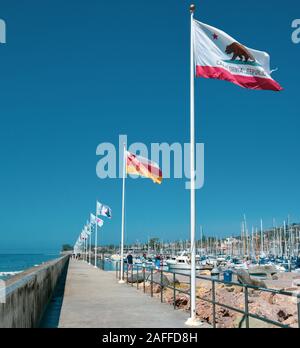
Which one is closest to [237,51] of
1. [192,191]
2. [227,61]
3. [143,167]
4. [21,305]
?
[227,61]

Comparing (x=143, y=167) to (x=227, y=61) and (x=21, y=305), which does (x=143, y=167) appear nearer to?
(x=227, y=61)

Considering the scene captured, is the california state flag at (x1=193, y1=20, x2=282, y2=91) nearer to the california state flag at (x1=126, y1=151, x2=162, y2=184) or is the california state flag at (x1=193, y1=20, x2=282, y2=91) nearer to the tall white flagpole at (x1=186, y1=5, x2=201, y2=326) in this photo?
the tall white flagpole at (x1=186, y1=5, x2=201, y2=326)

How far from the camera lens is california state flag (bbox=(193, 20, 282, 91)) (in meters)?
11.5

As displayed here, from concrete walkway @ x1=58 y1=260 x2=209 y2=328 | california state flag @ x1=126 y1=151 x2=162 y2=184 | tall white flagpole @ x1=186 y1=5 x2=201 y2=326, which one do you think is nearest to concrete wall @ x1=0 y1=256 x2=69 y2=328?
concrete walkway @ x1=58 y1=260 x2=209 y2=328

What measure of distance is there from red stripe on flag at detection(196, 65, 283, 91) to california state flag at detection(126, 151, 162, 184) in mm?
8214

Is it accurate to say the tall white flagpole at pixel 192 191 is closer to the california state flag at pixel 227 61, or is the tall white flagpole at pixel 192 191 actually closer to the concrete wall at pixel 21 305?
the california state flag at pixel 227 61

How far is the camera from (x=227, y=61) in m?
11.6

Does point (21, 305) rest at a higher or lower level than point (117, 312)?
higher

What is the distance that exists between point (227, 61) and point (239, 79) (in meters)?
0.54

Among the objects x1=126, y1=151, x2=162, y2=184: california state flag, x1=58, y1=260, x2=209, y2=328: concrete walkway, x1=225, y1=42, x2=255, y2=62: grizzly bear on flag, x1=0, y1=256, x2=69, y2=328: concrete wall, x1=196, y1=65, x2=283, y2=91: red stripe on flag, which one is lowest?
x1=58, y1=260, x2=209, y2=328: concrete walkway

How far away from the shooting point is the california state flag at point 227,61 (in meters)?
11.5

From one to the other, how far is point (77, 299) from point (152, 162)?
6877mm

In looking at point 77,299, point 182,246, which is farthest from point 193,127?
point 182,246
